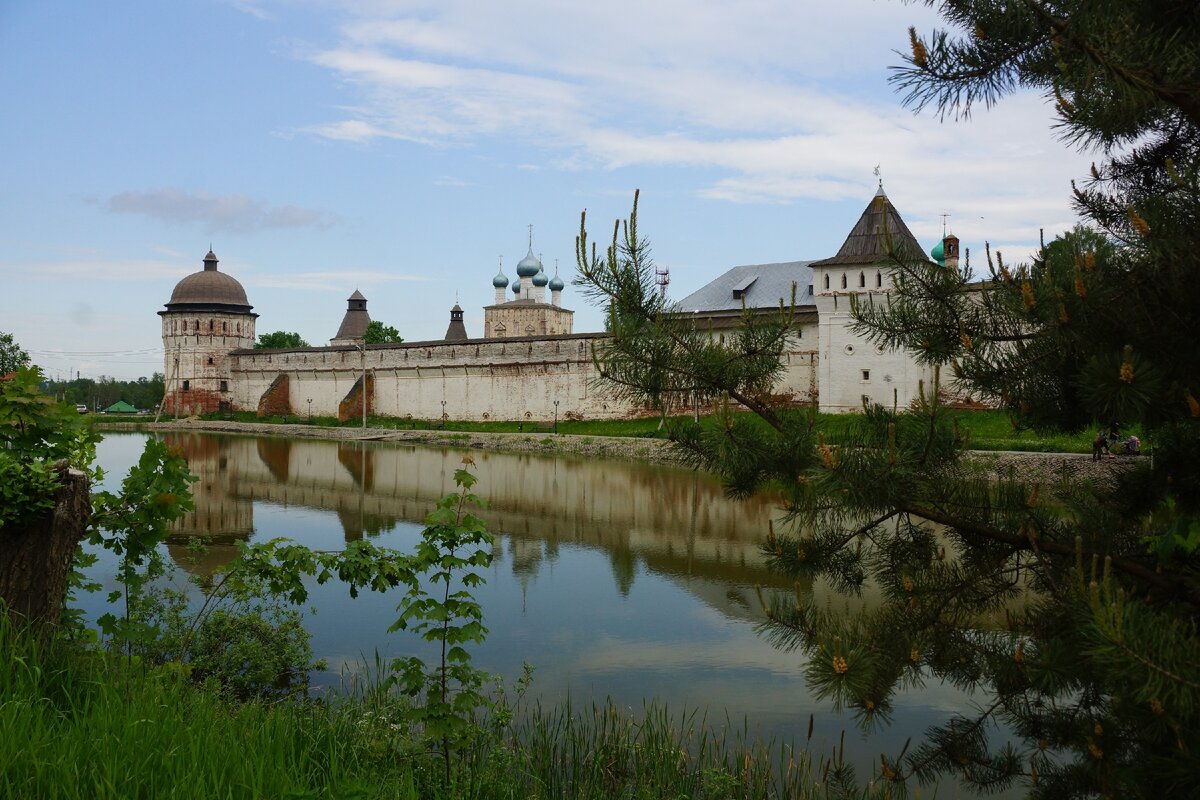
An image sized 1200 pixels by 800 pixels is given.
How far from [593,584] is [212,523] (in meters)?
5.30

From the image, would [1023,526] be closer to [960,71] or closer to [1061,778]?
[1061,778]

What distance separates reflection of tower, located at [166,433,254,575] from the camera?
8.81m

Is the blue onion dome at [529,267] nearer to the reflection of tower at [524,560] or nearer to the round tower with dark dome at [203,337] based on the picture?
the round tower with dark dome at [203,337]

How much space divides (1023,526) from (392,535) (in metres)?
8.89

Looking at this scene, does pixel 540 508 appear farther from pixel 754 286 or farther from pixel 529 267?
pixel 529 267

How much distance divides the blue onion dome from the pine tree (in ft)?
159

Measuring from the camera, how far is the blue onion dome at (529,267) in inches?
2023

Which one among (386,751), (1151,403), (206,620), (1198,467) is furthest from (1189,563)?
(206,620)

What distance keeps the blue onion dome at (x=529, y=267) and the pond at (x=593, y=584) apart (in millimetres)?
33362

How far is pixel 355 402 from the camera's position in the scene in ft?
114

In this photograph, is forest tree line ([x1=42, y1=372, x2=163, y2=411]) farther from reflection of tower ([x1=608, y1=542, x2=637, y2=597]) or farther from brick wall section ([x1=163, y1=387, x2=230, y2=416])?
reflection of tower ([x1=608, y1=542, x2=637, y2=597])

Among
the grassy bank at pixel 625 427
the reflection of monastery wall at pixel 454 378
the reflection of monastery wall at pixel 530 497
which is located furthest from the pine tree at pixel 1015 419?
the reflection of monastery wall at pixel 454 378

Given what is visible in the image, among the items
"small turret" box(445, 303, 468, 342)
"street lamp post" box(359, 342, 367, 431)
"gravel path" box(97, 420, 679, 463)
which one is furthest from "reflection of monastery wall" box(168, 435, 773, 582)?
"small turret" box(445, 303, 468, 342)

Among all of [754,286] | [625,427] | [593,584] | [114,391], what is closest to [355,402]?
[625,427]
